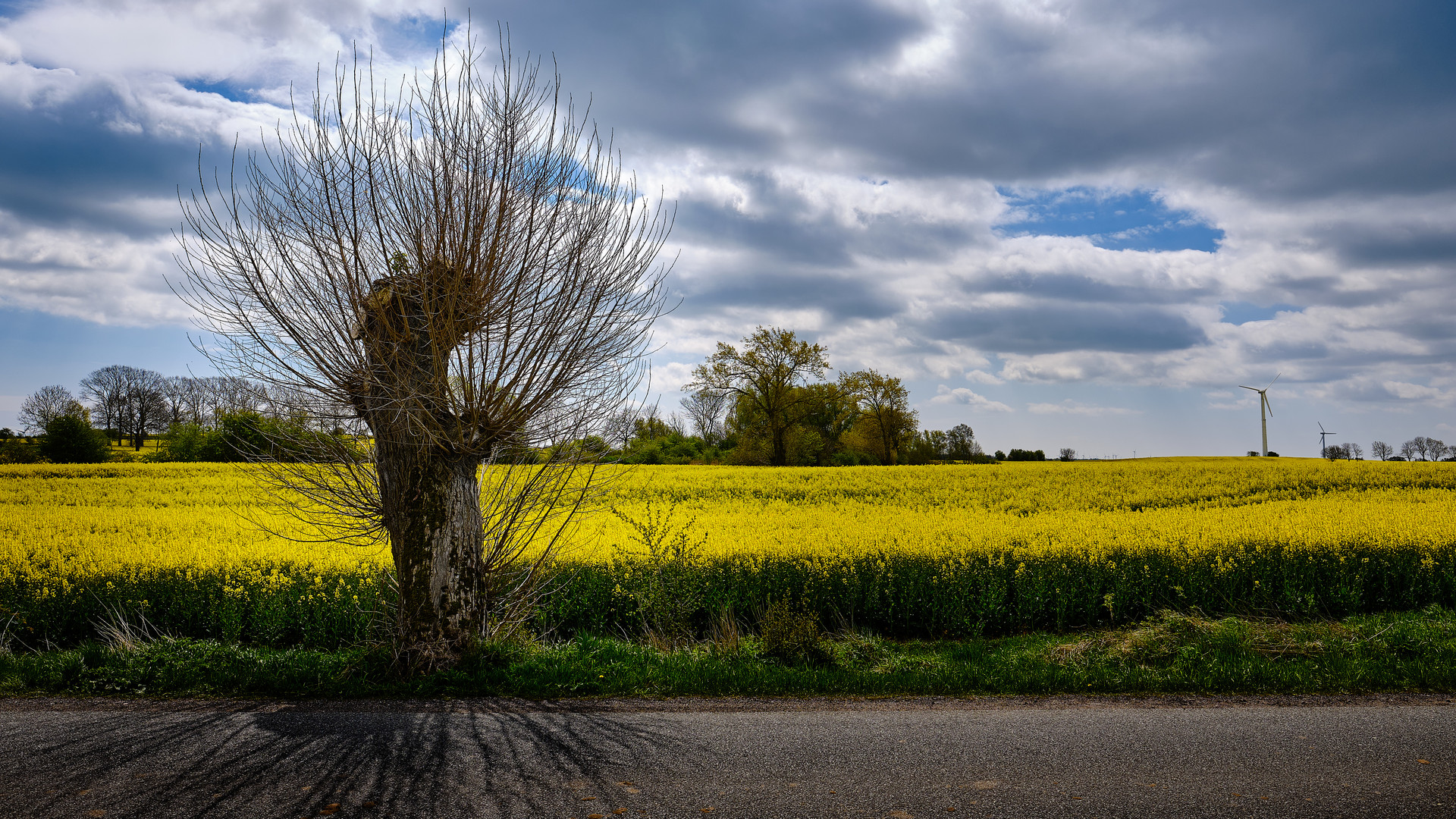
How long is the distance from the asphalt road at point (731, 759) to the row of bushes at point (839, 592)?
311cm

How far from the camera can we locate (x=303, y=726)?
617cm

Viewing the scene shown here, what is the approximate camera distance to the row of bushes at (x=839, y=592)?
33.7 feet

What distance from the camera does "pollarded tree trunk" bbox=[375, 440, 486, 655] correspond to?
24.8ft

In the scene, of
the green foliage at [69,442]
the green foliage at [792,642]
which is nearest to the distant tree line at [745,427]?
the green foliage at [69,442]

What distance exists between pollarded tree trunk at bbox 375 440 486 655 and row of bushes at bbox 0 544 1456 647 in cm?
193

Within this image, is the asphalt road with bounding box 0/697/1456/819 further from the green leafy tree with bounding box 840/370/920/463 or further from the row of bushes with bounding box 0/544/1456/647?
the green leafy tree with bounding box 840/370/920/463

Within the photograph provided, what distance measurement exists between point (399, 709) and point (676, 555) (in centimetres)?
455

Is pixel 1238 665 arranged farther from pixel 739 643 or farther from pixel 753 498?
pixel 753 498

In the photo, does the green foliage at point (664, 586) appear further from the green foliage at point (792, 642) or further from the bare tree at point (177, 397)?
the bare tree at point (177, 397)

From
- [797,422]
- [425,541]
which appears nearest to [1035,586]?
[425,541]

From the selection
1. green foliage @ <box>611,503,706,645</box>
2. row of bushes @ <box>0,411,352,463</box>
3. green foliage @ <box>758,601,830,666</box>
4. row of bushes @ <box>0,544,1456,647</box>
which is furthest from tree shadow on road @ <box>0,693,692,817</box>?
row of bushes @ <box>0,411,352,463</box>

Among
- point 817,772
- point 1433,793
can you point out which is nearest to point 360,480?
point 817,772

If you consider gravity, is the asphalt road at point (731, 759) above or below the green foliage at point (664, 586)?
below

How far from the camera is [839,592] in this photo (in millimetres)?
11578
